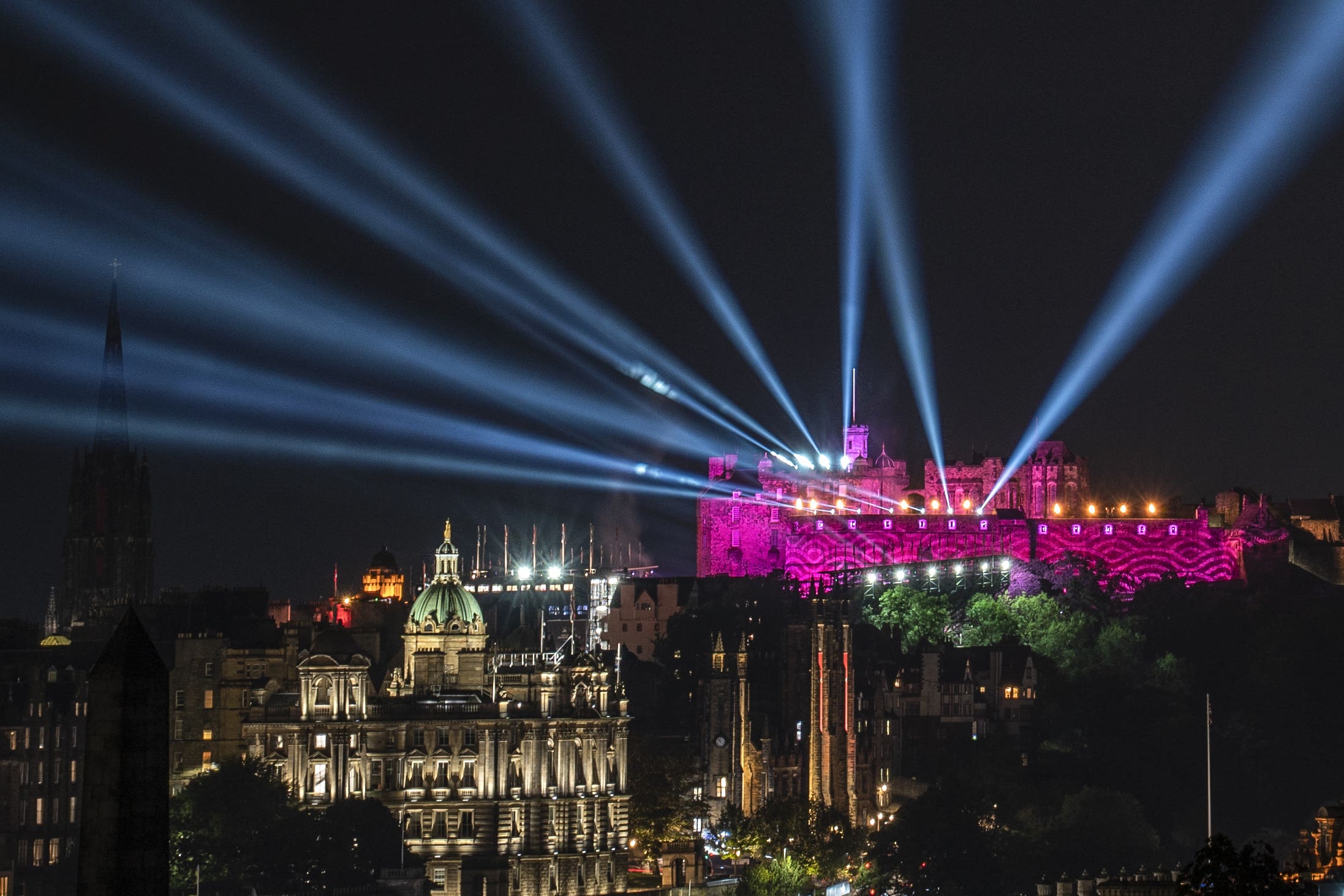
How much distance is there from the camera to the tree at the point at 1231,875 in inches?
1929

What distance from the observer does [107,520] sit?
6353 inches

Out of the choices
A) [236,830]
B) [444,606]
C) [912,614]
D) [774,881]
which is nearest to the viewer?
[236,830]

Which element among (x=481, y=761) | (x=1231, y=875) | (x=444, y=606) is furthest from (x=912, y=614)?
(x=1231, y=875)

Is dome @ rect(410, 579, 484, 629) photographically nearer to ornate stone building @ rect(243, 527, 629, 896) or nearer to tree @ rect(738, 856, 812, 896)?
ornate stone building @ rect(243, 527, 629, 896)

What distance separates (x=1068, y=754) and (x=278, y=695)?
130 feet

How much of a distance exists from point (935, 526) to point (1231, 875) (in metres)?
117

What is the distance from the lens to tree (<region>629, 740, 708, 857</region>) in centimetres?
11181

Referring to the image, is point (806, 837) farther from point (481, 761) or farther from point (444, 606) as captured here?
point (444, 606)

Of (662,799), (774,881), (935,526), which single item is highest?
(935,526)

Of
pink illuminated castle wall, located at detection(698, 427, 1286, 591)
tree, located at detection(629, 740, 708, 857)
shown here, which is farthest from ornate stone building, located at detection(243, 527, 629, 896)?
pink illuminated castle wall, located at detection(698, 427, 1286, 591)

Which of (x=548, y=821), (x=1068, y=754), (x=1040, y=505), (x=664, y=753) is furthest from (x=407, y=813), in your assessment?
(x=1040, y=505)

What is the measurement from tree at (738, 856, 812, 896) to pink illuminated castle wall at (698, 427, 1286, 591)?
4932 cm

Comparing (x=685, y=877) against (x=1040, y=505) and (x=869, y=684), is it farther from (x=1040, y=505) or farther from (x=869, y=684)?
(x=1040, y=505)

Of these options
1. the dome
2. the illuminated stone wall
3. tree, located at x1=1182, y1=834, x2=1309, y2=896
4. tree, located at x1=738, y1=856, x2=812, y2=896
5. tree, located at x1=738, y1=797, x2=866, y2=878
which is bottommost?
tree, located at x1=738, y1=856, x2=812, y2=896
